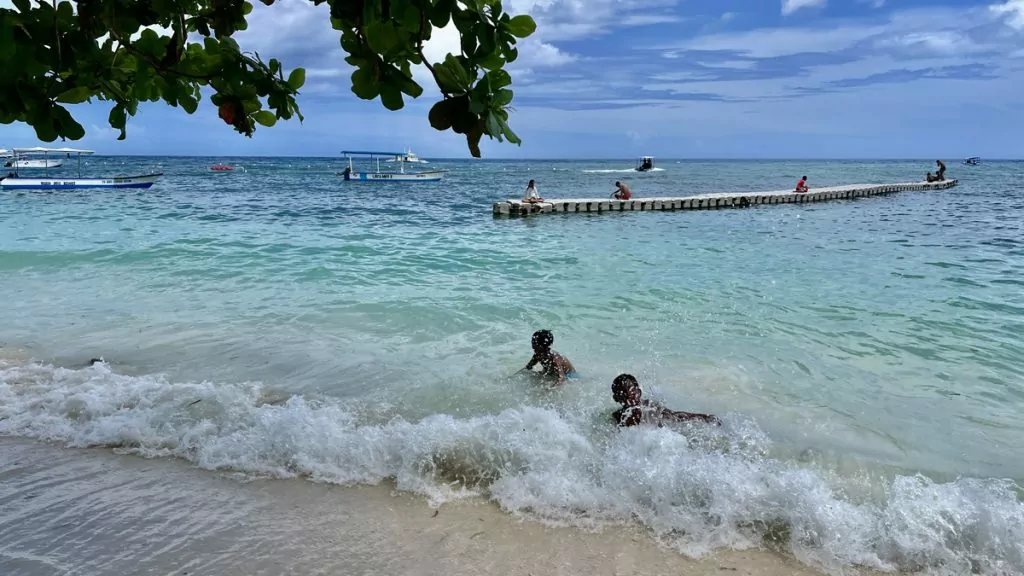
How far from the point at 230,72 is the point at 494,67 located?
3.91 ft

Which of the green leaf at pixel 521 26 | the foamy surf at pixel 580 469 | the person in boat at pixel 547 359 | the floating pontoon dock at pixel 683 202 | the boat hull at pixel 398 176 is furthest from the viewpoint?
the boat hull at pixel 398 176

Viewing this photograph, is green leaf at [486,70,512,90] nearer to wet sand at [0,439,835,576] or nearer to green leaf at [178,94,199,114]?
green leaf at [178,94,199,114]

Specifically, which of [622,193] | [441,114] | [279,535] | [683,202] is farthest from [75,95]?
[683,202]

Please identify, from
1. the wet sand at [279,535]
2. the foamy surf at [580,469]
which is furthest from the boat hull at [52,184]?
the wet sand at [279,535]

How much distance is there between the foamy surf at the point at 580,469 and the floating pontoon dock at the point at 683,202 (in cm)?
1991

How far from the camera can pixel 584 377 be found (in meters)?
7.48

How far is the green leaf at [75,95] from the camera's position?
2.25m

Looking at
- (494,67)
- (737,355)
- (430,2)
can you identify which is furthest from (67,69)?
(737,355)

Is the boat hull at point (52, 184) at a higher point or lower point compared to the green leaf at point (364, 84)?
lower

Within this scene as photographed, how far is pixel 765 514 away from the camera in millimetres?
4484

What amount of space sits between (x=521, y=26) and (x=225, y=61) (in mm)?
1293

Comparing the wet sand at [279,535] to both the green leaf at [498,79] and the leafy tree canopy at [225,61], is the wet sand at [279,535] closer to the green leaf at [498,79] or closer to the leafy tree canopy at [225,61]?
the leafy tree canopy at [225,61]

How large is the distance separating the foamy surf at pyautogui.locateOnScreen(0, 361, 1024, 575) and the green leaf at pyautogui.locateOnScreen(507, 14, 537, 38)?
346 centimetres

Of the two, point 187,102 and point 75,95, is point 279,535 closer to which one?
point 187,102
